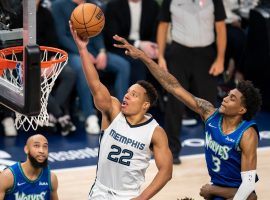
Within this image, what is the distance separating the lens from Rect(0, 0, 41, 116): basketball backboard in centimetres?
462

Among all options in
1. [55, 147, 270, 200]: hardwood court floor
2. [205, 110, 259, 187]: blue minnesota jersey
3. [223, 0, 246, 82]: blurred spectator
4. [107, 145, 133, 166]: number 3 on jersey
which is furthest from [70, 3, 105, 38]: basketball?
[223, 0, 246, 82]: blurred spectator

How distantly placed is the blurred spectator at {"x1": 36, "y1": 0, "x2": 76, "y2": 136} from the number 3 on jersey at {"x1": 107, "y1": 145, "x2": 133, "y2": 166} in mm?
3145

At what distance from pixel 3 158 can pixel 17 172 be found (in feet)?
6.94

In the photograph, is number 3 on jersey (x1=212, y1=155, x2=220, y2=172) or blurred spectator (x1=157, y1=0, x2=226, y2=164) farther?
blurred spectator (x1=157, y1=0, x2=226, y2=164)

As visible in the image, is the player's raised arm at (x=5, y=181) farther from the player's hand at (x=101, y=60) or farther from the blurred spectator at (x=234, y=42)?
the blurred spectator at (x=234, y=42)

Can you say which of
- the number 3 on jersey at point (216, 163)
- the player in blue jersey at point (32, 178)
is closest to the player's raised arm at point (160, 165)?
the number 3 on jersey at point (216, 163)

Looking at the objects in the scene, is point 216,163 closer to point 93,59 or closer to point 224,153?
point 224,153

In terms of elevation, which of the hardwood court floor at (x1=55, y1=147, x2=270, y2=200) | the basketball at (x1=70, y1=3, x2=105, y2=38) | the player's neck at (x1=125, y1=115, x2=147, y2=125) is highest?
the basketball at (x1=70, y1=3, x2=105, y2=38)

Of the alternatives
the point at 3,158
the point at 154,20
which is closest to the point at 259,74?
the point at 154,20

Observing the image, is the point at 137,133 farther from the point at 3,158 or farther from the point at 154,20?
the point at 154,20

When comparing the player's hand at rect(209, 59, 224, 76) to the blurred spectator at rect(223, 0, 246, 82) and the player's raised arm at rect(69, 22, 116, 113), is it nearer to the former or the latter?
the blurred spectator at rect(223, 0, 246, 82)

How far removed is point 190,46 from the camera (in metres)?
8.21

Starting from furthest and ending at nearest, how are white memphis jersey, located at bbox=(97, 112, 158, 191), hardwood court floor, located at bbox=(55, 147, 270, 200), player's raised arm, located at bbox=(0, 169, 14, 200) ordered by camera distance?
hardwood court floor, located at bbox=(55, 147, 270, 200)
player's raised arm, located at bbox=(0, 169, 14, 200)
white memphis jersey, located at bbox=(97, 112, 158, 191)

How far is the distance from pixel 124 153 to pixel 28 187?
2.85ft
